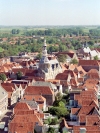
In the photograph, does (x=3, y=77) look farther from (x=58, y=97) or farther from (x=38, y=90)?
(x=58, y=97)

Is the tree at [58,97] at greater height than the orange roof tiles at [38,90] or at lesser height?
lesser

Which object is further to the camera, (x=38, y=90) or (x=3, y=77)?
(x=3, y=77)

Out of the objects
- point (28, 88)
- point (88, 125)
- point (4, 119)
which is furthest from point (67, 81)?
point (88, 125)

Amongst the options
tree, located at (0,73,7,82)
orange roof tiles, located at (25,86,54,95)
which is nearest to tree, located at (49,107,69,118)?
orange roof tiles, located at (25,86,54,95)

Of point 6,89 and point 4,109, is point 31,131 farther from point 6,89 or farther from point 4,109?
point 6,89

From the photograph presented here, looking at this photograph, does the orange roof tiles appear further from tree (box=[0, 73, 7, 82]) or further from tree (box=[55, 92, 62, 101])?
tree (box=[0, 73, 7, 82])

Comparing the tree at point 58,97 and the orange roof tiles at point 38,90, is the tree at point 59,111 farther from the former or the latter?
the orange roof tiles at point 38,90

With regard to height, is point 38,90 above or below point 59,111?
above

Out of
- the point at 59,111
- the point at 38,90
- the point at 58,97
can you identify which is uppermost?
the point at 38,90

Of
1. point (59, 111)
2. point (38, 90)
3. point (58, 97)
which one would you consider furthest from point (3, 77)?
point (59, 111)

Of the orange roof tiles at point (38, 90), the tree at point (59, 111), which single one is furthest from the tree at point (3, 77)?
the tree at point (59, 111)

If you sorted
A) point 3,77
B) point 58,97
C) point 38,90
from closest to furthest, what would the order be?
point 58,97
point 38,90
point 3,77

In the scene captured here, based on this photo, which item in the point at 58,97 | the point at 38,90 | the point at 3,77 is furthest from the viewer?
the point at 3,77

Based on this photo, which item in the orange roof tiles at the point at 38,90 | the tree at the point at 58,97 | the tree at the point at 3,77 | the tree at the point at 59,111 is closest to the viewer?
the tree at the point at 59,111
